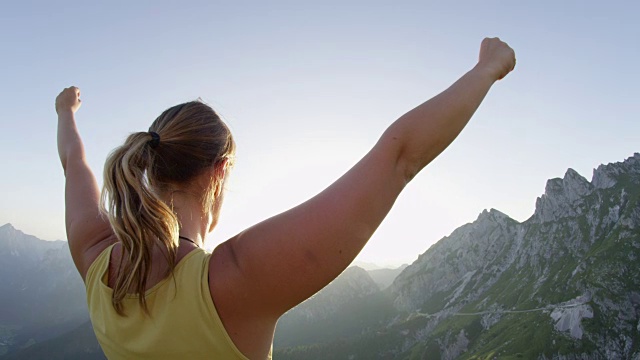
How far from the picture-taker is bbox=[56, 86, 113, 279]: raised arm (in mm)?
3797

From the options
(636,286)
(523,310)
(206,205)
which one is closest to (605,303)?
(636,286)

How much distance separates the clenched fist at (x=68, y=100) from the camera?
521 centimetres

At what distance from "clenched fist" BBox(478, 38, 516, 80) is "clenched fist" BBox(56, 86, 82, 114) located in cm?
512

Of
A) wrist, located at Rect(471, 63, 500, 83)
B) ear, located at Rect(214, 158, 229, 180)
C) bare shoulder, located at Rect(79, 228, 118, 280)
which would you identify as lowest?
bare shoulder, located at Rect(79, 228, 118, 280)

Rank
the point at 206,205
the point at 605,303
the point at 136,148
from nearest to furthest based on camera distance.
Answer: the point at 136,148 < the point at 206,205 < the point at 605,303

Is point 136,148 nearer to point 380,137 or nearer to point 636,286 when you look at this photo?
point 380,137

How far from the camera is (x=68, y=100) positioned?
525 cm

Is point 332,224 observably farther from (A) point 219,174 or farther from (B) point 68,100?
(B) point 68,100

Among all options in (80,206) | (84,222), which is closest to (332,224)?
(84,222)

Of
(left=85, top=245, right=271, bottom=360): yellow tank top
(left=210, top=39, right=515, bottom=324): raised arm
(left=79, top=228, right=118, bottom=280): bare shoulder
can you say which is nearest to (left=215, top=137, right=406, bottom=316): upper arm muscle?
(left=210, top=39, right=515, bottom=324): raised arm

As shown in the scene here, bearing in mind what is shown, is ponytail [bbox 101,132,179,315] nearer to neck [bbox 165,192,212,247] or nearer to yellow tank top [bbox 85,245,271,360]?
yellow tank top [bbox 85,245,271,360]

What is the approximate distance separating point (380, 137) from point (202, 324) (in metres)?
1.75

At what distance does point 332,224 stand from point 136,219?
5.50ft

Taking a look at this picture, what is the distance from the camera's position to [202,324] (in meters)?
2.67
